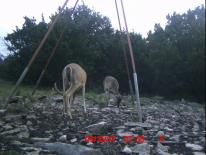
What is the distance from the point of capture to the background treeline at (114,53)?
82.9 ft

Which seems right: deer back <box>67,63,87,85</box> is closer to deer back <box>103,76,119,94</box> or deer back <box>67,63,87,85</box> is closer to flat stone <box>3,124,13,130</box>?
flat stone <box>3,124,13,130</box>

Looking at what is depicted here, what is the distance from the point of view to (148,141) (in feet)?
24.9

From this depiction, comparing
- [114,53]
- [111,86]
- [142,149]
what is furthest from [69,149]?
[114,53]

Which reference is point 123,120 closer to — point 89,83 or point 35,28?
point 89,83

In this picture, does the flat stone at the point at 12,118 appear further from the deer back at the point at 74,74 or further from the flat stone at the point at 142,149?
the flat stone at the point at 142,149

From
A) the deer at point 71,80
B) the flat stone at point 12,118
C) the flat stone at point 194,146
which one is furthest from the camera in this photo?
the deer at point 71,80

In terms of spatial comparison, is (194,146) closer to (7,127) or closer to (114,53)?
(7,127)

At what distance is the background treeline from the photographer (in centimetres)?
2528

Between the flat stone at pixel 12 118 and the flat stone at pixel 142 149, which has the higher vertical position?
the flat stone at pixel 12 118

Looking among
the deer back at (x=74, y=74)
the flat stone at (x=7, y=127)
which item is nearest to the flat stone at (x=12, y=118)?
the flat stone at (x=7, y=127)

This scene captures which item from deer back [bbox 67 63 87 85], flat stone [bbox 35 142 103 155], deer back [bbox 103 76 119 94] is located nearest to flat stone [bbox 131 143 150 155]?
flat stone [bbox 35 142 103 155]

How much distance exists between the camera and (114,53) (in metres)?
31.4

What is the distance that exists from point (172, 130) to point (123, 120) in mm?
1970

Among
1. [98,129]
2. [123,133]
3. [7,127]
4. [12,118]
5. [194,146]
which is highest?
[12,118]
